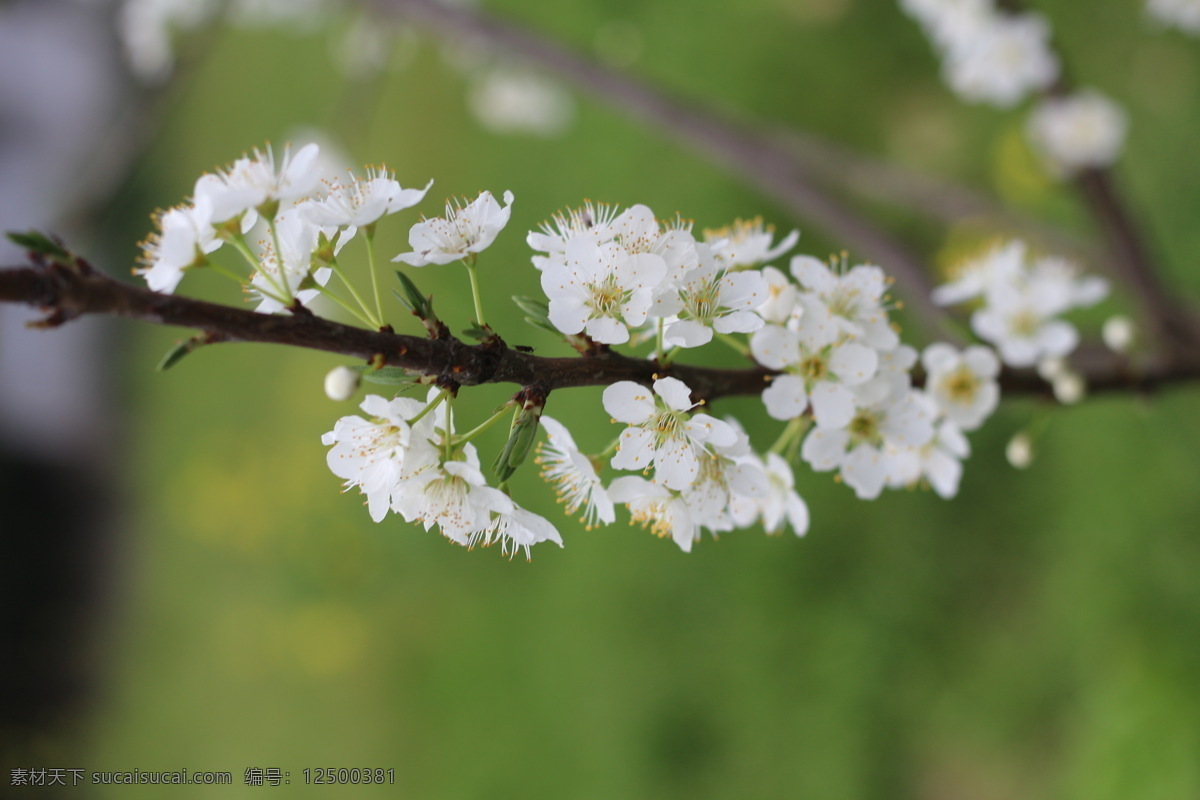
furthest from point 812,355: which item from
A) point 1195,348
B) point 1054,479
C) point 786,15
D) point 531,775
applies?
point 531,775

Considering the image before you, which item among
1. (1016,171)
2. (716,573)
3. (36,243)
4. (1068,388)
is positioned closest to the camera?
(36,243)

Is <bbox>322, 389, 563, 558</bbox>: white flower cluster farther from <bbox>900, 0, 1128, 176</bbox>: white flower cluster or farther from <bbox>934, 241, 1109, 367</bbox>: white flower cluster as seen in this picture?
<bbox>900, 0, 1128, 176</bbox>: white flower cluster

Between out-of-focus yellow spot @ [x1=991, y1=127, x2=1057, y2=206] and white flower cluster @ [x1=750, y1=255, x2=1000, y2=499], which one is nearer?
white flower cluster @ [x1=750, y1=255, x2=1000, y2=499]

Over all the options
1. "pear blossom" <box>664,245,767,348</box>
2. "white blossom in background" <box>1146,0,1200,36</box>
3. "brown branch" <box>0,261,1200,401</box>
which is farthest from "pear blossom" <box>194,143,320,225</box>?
"white blossom in background" <box>1146,0,1200,36</box>

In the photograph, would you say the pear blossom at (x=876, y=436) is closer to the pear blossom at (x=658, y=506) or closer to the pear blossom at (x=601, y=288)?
the pear blossom at (x=658, y=506)

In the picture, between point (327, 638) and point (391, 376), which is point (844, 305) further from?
point (327, 638)

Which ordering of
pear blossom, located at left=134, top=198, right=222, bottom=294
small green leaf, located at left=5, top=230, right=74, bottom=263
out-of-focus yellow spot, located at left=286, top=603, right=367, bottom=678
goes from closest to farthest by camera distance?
small green leaf, located at left=5, top=230, right=74, bottom=263, pear blossom, located at left=134, top=198, right=222, bottom=294, out-of-focus yellow spot, located at left=286, top=603, right=367, bottom=678

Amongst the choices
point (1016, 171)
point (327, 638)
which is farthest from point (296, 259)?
point (327, 638)

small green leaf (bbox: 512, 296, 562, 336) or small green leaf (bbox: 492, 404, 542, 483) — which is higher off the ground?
small green leaf (bbox: 512, 296, 562, 336)

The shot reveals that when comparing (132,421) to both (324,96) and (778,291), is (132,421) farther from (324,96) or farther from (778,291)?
(778,291)
